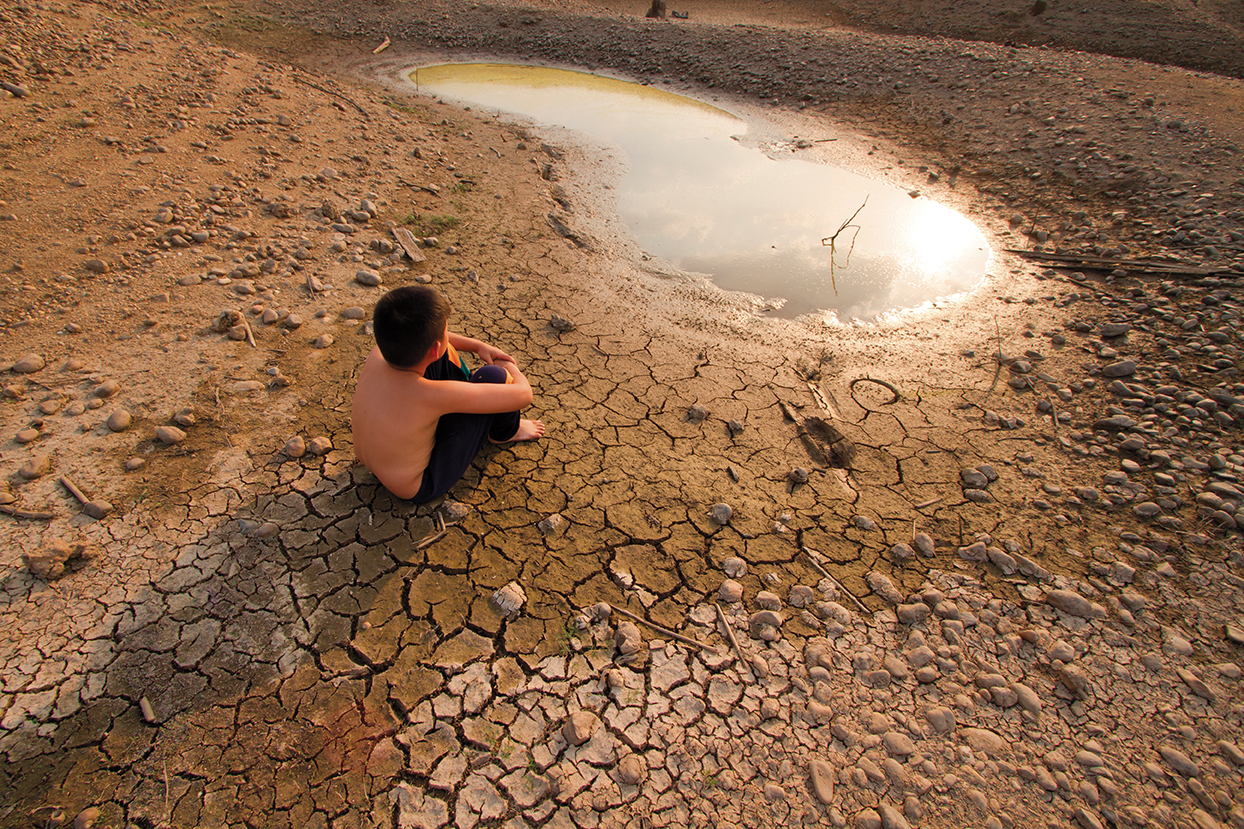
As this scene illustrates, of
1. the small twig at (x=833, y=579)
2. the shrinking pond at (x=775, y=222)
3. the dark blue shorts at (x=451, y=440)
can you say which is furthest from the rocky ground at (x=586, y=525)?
the shrinking pond at (x=775, y=222)

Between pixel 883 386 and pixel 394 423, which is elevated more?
pixel 883 386

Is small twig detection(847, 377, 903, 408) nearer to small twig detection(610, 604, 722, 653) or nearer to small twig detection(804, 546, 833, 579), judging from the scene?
small twig detection(804, 546, 833, 579)

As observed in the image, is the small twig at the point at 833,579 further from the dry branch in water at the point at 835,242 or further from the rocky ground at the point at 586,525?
the dry branch in water at the point at 835,242

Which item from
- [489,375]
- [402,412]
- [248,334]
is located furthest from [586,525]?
[248,334]

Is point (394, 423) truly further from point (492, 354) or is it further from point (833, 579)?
point (833, 579)

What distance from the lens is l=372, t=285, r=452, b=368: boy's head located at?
2090mm

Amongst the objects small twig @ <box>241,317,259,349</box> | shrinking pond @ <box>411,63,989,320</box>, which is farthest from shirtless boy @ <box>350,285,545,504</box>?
shrinking pond @ <box>411,63,989,320</box>

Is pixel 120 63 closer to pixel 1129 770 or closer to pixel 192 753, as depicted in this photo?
pixel 192 753

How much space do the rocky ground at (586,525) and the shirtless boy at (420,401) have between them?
0.23m

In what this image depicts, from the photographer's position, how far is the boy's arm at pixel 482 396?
7.54ft

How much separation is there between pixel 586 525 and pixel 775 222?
3.96m

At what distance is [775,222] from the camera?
5.29 meters

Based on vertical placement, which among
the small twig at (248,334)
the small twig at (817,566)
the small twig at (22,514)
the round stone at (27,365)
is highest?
the small twig at (817,566)

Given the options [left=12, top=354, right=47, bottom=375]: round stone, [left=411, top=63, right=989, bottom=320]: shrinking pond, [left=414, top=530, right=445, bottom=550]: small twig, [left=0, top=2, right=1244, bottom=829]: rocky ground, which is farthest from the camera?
[left=411, top=63, right=989, bottom=320]: shrinking pond
